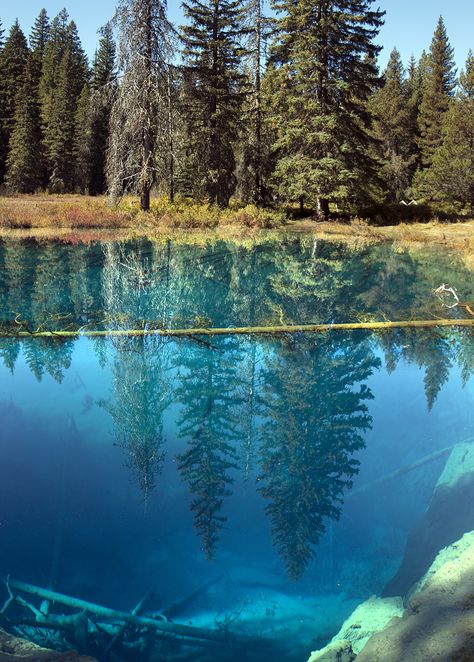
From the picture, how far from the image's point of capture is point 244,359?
9258mm

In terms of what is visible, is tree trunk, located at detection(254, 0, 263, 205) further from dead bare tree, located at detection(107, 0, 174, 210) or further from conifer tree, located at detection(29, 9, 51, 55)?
conifer tree, located at detection(29, 9, 51, 55)

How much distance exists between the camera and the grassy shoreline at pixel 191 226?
24219mm

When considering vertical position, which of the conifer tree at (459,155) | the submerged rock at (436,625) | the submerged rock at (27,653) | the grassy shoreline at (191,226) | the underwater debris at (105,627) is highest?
the conifer tree at (459,155)

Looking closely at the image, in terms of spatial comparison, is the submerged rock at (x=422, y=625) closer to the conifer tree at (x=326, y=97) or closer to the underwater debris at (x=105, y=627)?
the underwater debris at (x=105, y=627)

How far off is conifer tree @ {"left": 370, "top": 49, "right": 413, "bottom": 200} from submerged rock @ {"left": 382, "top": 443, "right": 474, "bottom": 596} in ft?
131

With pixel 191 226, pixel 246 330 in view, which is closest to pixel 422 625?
pixel 246 330

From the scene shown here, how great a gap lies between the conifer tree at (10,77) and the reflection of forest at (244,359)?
35.1 metres

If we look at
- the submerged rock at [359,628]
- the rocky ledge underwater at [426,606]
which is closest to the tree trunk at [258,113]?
the rocky ledge underwater at [426,606]

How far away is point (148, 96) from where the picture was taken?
87.2 ft

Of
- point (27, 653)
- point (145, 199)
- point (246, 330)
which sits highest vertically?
point (145, 199)

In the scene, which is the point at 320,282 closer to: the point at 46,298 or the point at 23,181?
the point at 46,298

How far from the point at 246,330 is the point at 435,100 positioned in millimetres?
39722

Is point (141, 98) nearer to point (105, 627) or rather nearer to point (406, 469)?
point (406, 469)

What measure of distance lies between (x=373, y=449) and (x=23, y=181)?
147 feet
